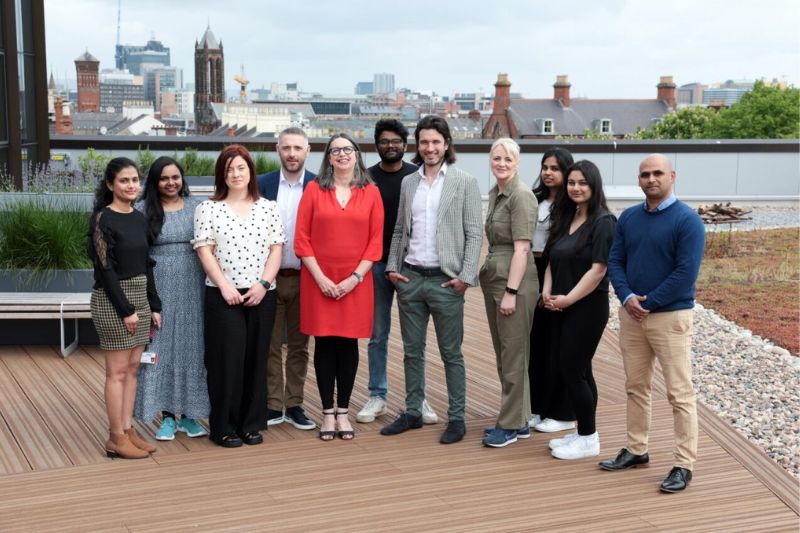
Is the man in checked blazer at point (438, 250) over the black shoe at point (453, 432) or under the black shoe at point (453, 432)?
over

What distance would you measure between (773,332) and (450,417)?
4259mm

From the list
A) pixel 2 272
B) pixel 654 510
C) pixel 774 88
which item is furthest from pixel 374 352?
pixel 774 88

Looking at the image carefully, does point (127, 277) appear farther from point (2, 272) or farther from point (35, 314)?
point (2, 272)

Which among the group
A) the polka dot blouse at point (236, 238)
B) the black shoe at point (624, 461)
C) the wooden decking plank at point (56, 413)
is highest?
the polka dot blouse at point (236, 238)

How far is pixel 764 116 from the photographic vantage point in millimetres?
67125

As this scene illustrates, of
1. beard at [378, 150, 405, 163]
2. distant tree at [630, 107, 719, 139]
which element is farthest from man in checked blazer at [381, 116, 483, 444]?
distant tree at [630, 107, 719, 139]

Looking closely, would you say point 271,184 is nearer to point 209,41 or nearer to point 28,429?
point 28,429

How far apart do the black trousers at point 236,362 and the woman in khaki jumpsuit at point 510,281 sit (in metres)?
1.22

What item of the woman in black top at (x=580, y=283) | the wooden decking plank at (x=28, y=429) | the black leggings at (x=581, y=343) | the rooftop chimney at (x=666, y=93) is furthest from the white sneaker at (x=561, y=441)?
the rooftop chimney at (x=666, y=93)

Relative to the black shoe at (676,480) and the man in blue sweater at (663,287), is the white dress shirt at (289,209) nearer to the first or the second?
the man in blue sweater at (663,287)

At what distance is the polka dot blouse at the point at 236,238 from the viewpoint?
4.79 m

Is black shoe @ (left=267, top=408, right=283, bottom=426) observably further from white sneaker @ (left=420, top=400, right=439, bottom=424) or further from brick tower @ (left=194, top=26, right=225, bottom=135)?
brick tower @ (left=194, top=26, right=225, bottom=135)

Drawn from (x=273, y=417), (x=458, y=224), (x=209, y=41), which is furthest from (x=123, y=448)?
(x=209, y=41)

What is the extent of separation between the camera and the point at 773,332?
8.16m
